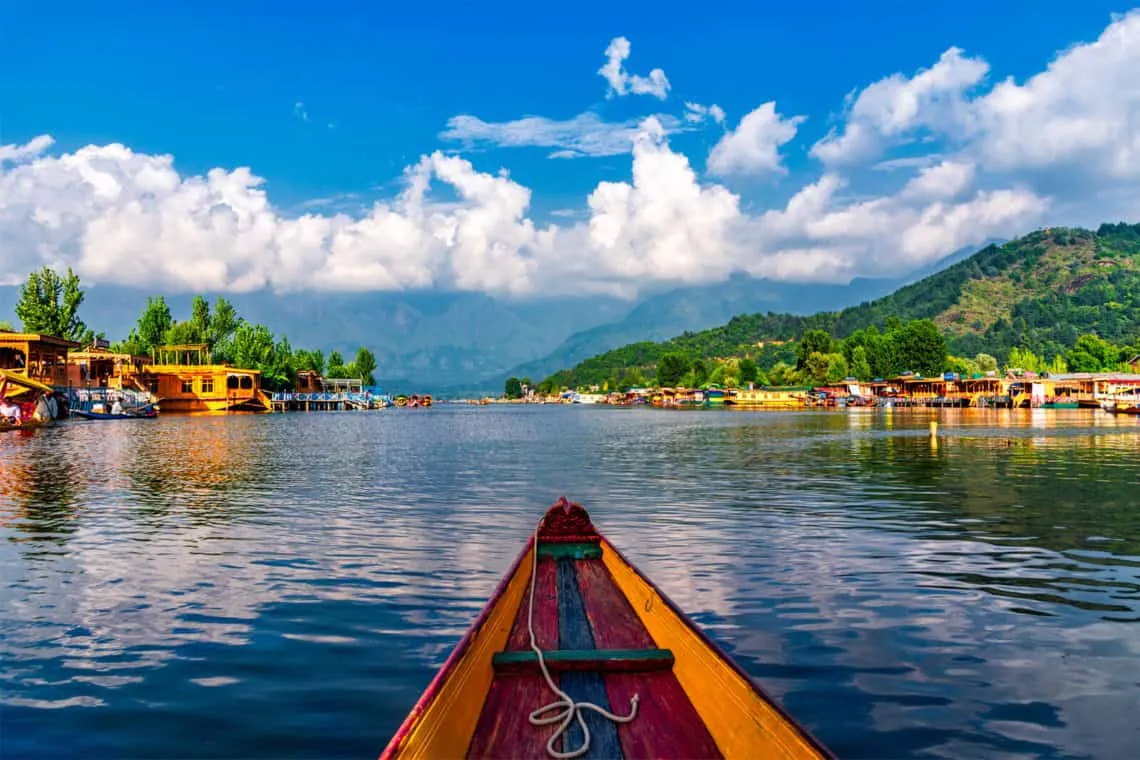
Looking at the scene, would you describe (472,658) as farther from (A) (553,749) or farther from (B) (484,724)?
(A) (553,749)

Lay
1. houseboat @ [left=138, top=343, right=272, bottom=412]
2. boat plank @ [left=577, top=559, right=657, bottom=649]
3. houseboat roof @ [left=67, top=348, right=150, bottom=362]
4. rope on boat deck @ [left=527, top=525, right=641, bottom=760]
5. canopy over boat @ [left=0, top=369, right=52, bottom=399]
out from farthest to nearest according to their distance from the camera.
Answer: houseboat @ [left=138, top=343, right=272, bottom=412] < houseboat roof @ [left=67, top=348, right=150, bottom=362] < canopy over boat @ [left=0, top=369, right=52, bottom=399] < boat plank @ [left=577, top=559, right=657, bottom=649] < rope on boat deck @ [left=527, top=525, right=641, bottom=760]

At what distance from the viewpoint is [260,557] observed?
17.1 m

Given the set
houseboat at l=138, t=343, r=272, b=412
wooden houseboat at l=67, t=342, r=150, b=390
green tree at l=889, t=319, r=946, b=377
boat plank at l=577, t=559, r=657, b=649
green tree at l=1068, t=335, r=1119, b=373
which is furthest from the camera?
green tree at l=1068, t=335, r=1119, b=373

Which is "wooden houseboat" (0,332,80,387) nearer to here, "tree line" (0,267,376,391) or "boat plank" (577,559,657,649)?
"tree line" (0,267,376,391)

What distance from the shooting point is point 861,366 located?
632ft

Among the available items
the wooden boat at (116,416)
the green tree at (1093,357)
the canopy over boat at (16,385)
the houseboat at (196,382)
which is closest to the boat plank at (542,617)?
the canopy over boat at (16,385)

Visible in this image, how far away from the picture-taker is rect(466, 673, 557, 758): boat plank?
5.79 meters

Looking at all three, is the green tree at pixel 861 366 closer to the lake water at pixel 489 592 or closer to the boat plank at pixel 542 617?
the lake water at pixel 489 592

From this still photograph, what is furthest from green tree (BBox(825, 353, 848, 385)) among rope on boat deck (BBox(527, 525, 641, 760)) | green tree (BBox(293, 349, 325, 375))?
rope on boat deck (BBox(527, 525, 641, 760))

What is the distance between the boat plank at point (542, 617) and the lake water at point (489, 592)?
1.61 meters

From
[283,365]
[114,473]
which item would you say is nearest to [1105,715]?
[114,473]

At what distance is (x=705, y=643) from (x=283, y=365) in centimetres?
16105

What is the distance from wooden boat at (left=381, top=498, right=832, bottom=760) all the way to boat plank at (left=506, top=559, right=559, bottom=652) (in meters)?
0.03

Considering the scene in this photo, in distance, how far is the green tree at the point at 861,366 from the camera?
192000mm
